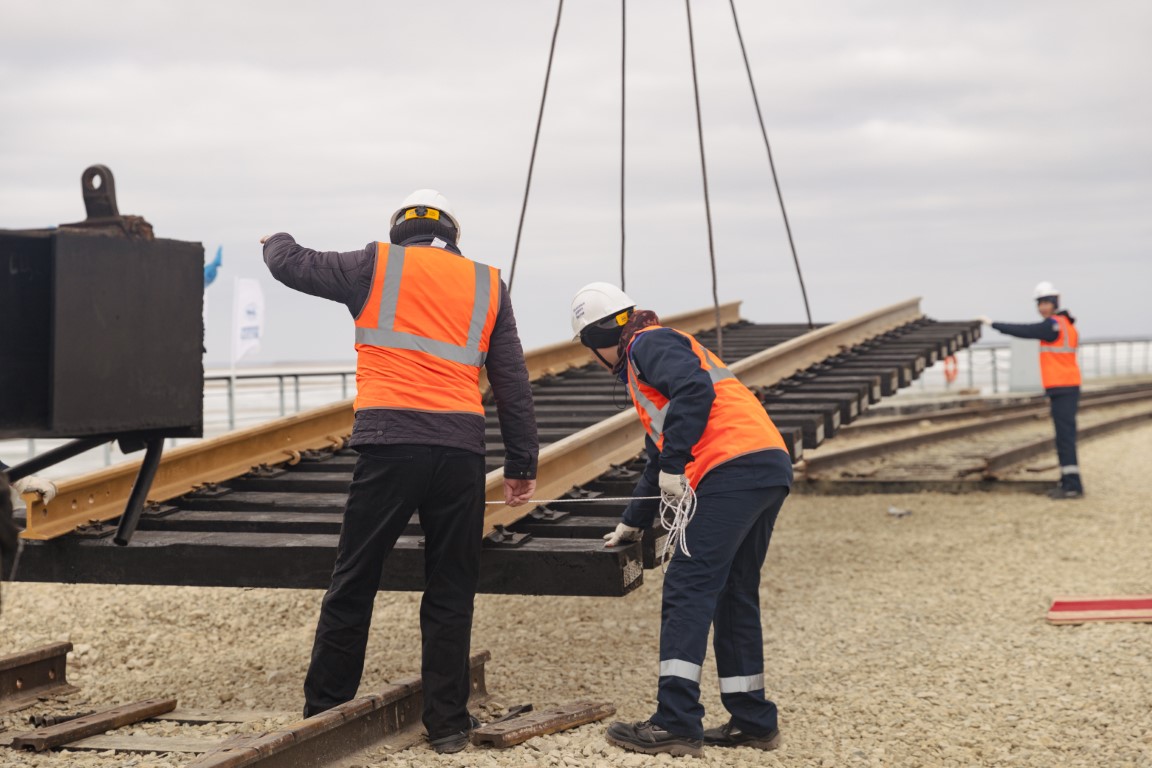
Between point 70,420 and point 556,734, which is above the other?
point 70,420

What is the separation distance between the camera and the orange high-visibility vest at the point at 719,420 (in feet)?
16.1

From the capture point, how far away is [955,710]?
6059 millimetres

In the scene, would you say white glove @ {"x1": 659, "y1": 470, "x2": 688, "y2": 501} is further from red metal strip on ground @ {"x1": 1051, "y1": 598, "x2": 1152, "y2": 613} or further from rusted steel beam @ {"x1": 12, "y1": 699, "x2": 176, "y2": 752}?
red metal strip on ground @ {"x1": 1051, "y1": 598, "x2": 1152, "y2": 613}

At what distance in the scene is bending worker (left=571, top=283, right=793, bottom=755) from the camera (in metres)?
4.77

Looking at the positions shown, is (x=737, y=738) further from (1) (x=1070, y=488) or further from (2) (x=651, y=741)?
(1) (x=1070, y=488)

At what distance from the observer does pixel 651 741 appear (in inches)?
187

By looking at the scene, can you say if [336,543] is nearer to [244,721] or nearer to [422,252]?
[244,721]

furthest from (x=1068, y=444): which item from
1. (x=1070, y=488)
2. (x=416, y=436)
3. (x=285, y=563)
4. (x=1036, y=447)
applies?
(x=416, y=436)

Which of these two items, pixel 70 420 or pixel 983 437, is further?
pixel 983 437

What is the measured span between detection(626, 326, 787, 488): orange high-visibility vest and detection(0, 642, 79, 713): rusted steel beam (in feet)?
10.6

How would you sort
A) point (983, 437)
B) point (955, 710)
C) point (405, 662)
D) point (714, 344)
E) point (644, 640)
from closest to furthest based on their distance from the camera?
point (955, 710), point (405, 662), point (644, 640), point (714, 344), point (983, 437)

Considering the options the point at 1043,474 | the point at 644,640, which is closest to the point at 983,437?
the point at 1043,474

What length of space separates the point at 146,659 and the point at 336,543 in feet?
7.52

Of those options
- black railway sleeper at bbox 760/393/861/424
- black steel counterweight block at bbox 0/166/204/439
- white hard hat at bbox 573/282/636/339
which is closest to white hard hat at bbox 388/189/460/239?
white hard hat at bbox 573/282/636/339
